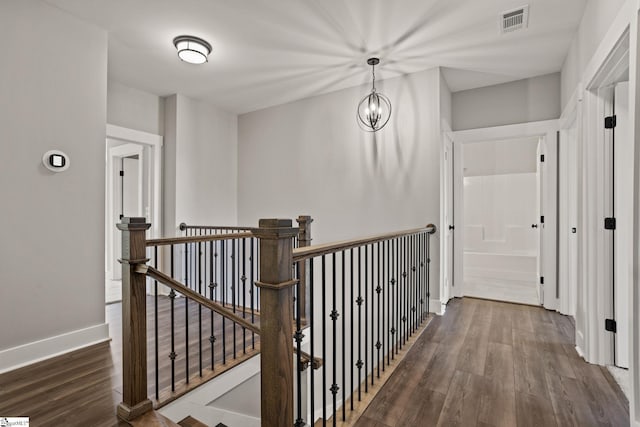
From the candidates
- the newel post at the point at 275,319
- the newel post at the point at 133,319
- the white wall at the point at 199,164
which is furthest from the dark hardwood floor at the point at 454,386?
the white wall at the point at 199,164

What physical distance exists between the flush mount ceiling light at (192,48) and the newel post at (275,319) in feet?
8.66

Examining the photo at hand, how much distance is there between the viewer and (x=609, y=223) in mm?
2230

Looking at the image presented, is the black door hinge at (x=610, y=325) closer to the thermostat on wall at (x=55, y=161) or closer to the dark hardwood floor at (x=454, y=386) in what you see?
the dark hardwood floor at (x=454, y=386)

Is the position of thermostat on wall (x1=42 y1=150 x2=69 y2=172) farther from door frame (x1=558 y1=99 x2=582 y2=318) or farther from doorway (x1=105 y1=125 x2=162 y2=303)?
door frame (x1=558 y1=99 x2=582 y2=318)

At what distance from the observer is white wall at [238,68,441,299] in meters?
3.63

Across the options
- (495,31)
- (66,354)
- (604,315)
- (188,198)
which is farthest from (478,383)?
(188,198)

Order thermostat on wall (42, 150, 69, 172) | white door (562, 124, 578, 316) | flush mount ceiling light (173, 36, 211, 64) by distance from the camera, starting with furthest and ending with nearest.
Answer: white door (562, 124, 578, 316), flush mount ceiling light (173, 36, 211, 64), thermostat on wall (42, 150, 69, 172)

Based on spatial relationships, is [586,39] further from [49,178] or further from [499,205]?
[499,205]

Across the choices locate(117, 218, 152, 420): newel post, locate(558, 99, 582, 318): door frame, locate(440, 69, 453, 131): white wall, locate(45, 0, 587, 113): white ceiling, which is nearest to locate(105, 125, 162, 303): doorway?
locate(45, 0, 587, 113): white ceiling

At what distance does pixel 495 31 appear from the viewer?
2861 millimetres

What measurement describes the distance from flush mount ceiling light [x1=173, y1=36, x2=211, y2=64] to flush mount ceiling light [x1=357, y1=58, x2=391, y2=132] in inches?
64.9

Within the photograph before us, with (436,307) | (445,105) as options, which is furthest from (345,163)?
(436,307)

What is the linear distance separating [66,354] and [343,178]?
10.6 feet

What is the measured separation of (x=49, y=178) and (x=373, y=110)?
311cm
